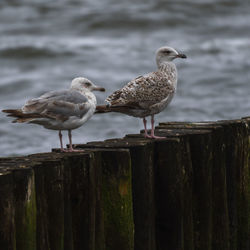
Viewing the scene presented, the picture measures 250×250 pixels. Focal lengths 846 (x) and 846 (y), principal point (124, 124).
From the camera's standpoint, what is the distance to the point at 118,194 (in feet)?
22.1

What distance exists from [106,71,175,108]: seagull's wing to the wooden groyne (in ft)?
1.13

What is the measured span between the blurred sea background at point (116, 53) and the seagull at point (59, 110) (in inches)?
316

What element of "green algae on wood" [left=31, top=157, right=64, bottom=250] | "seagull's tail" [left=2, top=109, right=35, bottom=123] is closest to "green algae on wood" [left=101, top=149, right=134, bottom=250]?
"green algae on wood" [left=31, top=157, right=64, bottom=250]

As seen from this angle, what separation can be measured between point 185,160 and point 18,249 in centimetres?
218

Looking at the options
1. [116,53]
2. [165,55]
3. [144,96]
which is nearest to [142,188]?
[144,96]

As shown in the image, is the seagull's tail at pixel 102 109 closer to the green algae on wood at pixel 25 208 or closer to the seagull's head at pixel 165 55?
the seagull's head at pixel 165 55

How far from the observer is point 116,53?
26.2 meters

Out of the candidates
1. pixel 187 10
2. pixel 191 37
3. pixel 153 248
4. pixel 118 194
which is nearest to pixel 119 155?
pixel 118 194

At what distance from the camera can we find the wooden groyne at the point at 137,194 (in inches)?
228

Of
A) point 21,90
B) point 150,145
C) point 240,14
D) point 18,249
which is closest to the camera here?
point 18,249

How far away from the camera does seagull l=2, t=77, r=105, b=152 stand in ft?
23.1

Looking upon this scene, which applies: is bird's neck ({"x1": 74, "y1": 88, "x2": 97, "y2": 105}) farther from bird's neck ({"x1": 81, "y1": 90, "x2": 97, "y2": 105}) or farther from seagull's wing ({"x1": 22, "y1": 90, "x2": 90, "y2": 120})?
seagull's wing ({"x1": 22, "y1": 90, "x2": 90, "y2": 120})

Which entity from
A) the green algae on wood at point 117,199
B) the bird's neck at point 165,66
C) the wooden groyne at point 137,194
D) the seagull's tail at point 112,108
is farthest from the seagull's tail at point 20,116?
the bird's neck at point 165,66

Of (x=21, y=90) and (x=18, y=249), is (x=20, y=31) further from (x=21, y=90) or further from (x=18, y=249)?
(x=18, y=249)
